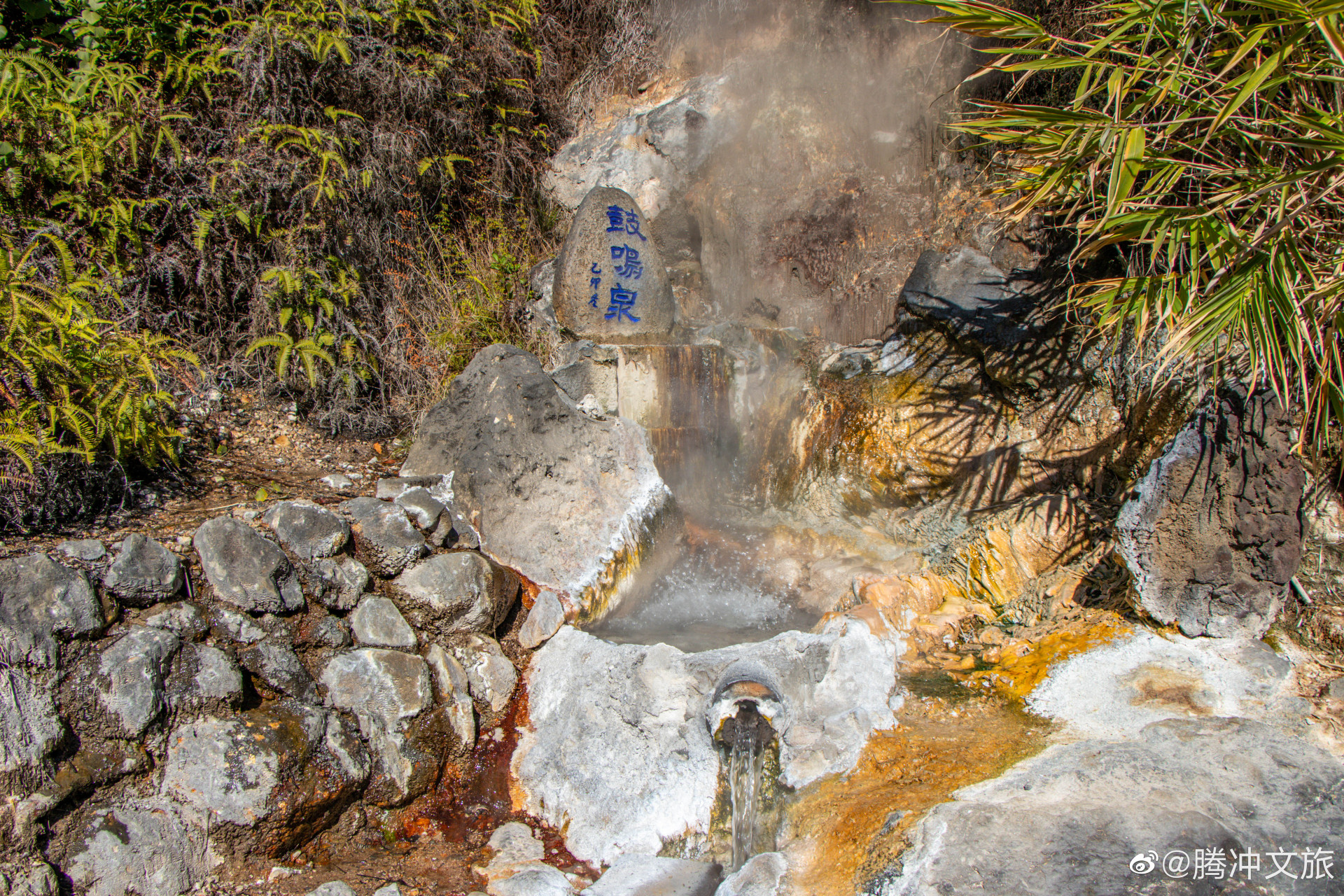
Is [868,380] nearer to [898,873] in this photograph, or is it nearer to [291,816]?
[898,873]

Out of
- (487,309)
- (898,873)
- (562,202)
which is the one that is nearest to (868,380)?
(487,309)

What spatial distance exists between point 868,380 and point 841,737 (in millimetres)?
2662

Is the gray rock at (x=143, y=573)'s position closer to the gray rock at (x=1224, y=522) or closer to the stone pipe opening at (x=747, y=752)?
the stone pipe opening at (x=747, y=752)

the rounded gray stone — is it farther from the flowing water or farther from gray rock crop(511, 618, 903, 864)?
the flowing water

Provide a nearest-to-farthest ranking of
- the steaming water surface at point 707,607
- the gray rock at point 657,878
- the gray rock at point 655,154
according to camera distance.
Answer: the gray rock at point 657,878, the steaming water surface at point 707,607, the gray rock at point 655,154

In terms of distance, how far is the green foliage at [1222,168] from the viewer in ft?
9.41

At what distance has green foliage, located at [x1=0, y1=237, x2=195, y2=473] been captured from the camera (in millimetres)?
3090

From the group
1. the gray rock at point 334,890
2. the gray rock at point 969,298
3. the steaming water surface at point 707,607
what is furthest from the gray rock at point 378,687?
the gray rock at point 969,298

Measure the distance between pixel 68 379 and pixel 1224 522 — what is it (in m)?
5.21

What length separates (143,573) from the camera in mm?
2963

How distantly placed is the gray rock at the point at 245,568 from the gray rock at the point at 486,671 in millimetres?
867

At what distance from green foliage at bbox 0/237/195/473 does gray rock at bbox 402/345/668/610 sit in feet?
4.70

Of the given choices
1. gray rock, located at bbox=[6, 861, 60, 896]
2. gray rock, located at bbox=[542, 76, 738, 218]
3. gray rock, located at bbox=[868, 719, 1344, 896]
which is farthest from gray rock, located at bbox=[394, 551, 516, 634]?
gray rock, located at bbox=[542, 76, 738, 218]

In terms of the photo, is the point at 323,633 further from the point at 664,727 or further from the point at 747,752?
the point at 747,752
